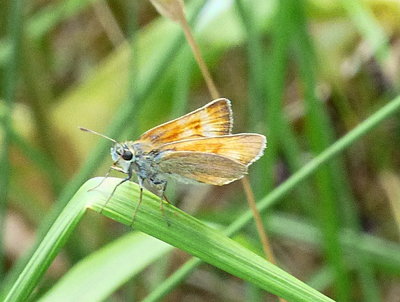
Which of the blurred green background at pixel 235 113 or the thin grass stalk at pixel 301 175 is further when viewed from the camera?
the blurred green background at pixel 235 113

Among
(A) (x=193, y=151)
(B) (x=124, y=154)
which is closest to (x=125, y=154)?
(B) (x=124, y=154)

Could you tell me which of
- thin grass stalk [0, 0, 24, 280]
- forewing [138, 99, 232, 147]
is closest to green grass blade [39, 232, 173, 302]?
forewing [138, 99, 232, 147]

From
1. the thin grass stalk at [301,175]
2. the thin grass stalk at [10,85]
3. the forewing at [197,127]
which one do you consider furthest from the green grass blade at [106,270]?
the thin grass stalk at [10,85]

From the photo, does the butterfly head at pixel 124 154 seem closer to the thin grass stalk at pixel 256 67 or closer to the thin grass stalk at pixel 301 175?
the thin grass stalk at pixel 301 175

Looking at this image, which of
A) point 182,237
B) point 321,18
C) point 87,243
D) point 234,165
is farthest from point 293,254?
point 182,237

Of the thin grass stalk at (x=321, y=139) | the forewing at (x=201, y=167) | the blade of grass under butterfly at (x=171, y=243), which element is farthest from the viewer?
the thin grass stalk at (x=321, y=139)

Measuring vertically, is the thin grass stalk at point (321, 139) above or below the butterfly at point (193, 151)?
above

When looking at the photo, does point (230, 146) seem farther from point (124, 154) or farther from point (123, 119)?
point (123, 119)
